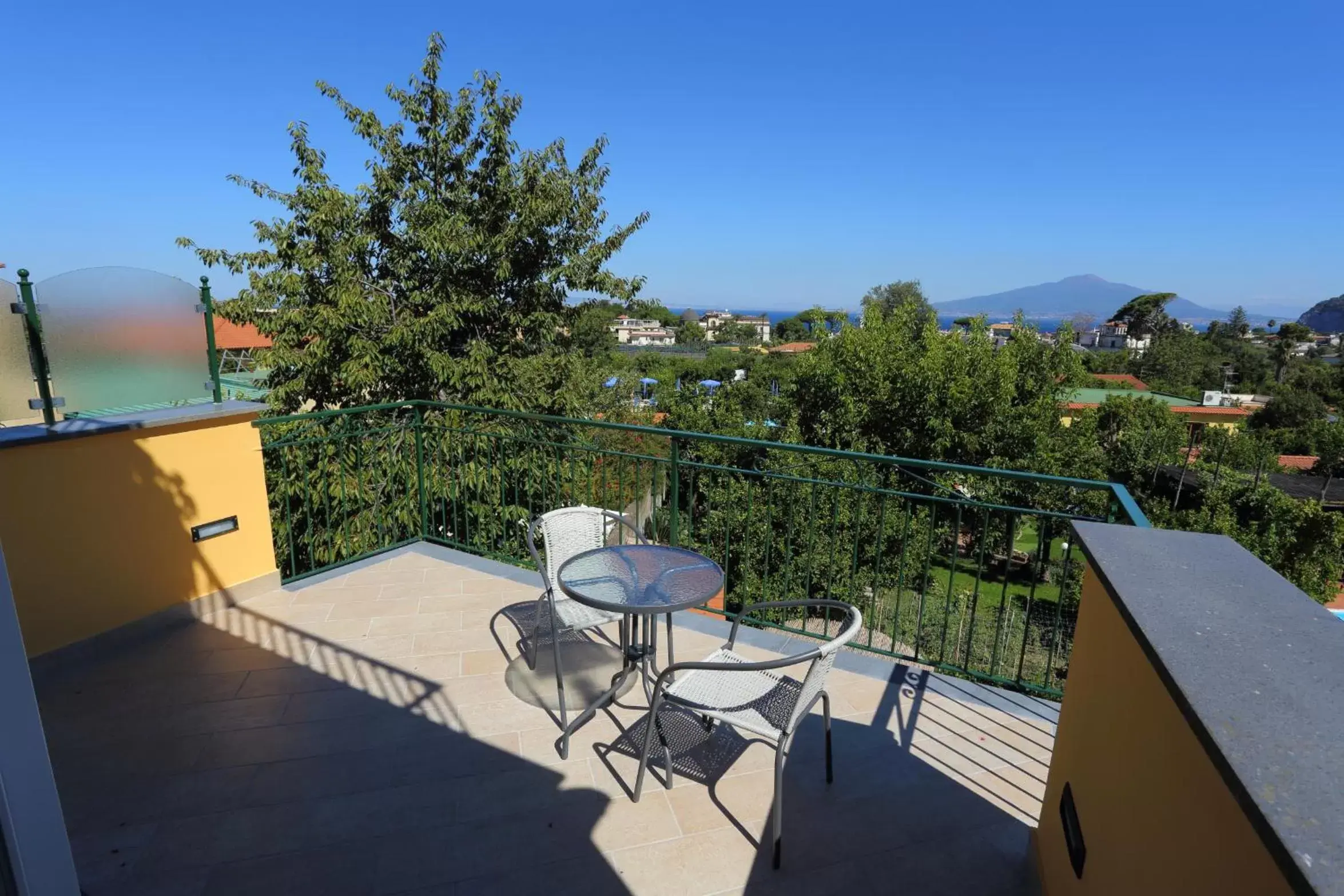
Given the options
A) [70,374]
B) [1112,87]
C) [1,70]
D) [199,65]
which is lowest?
[70,374]

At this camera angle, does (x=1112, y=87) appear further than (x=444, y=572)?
Yes

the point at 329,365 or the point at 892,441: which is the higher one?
the point at 329,365

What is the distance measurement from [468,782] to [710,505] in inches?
156

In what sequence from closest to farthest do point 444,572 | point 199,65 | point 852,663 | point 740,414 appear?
point 852,663, point 444,572, point 199,65, point 740,414

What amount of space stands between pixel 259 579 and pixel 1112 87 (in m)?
28.4

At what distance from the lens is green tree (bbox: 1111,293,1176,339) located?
74.2 metres

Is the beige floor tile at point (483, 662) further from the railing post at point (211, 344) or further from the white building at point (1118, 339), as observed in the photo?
the white building at point (1118, 339)

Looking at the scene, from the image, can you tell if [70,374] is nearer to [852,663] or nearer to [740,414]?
[852,663]

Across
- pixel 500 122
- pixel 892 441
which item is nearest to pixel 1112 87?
pixel 892 441

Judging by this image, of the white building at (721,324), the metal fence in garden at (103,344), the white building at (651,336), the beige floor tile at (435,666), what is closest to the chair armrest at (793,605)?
the beige floor tile at (435,666)

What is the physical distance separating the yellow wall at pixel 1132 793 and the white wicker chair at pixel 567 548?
4.80 feet

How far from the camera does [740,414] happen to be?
2009 centimetres

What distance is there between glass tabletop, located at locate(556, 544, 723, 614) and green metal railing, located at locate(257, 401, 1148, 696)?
1.74 feet

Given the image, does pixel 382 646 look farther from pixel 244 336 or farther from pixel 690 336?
pixel 690 336
